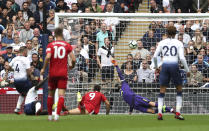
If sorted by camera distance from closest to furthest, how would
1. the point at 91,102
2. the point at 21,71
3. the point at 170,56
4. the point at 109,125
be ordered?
Answer: the point at 109,125
the point at 170,56
the point at 21,71
the point at 91,102

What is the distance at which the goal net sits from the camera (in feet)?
57.3

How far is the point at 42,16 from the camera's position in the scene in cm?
2281

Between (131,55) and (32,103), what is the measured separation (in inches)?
164

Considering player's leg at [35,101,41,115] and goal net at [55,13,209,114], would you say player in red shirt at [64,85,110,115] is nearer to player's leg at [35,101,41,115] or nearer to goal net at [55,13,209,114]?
goal net at [55,13,209,114]

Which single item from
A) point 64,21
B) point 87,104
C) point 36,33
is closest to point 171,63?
point 87,104

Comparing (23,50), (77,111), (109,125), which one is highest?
(23,50)

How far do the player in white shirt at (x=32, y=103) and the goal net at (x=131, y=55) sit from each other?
214 cm

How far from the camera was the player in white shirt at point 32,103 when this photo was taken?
15190mm

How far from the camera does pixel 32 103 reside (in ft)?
50.0

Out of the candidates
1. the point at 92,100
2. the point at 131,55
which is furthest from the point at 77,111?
the point at 131,55

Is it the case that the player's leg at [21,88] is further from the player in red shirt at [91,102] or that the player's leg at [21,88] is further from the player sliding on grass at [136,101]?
the player sliding on grass at [136,101]

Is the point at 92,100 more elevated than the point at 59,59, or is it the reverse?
the point at 59,59

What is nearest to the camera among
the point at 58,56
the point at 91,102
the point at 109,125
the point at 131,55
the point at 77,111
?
the point at 109,125

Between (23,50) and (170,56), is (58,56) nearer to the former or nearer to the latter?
(170,56)
